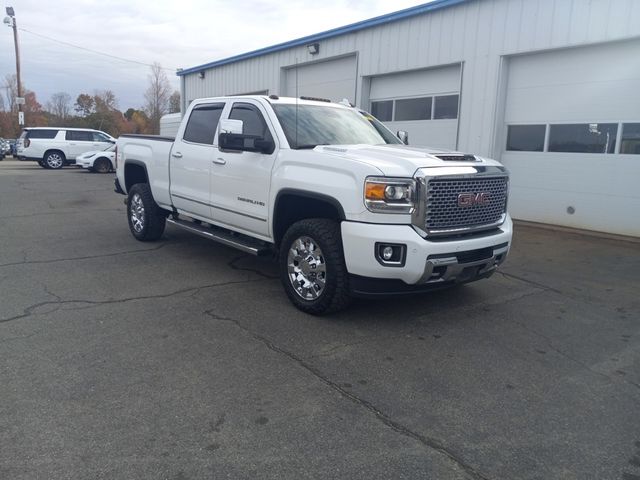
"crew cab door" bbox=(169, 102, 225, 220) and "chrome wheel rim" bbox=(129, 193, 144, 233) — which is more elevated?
"crew cab door" bbox=(169, 102, 225, 220)

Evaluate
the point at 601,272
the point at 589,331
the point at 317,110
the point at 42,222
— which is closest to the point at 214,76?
the point at 42,222

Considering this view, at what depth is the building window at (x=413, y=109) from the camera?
12556 millimetres

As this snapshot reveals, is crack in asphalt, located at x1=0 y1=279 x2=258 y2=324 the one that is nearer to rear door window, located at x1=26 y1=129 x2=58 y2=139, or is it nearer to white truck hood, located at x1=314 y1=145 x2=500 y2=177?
white truck hood, located at x1=314 y1=145 x2=500 y2=177

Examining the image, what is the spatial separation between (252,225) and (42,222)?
6.30 meters

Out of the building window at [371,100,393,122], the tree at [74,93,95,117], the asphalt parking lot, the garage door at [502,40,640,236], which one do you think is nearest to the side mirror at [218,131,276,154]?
the asphalt parking lot

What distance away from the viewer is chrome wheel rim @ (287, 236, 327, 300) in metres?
4.91

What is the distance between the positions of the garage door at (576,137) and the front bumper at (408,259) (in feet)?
19.8

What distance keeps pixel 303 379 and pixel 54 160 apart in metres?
26.1

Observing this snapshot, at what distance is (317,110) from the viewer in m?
6.18

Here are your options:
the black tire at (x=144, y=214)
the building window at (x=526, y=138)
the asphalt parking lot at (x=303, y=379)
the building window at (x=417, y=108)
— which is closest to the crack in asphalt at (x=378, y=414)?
the asphalt parking lot at (x=303, y=379)

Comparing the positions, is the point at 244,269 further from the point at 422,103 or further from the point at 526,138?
the point at 422,103

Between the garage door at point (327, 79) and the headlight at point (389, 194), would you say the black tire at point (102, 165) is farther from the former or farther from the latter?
the headlight at point (389, 194)

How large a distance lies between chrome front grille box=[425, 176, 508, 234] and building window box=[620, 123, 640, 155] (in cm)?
529

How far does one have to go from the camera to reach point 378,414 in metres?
3.31
